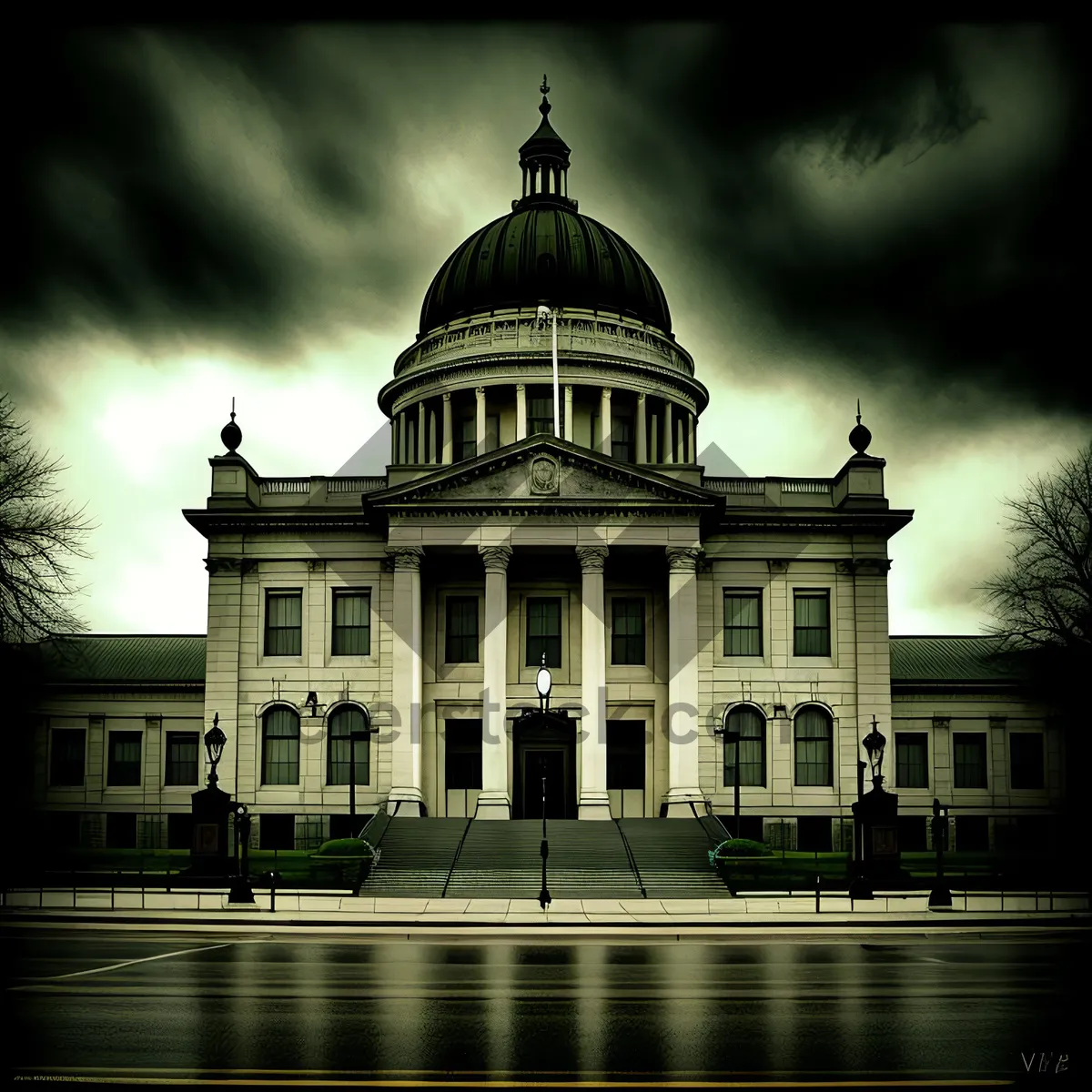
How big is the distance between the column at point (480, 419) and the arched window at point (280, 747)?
1698 centimetres

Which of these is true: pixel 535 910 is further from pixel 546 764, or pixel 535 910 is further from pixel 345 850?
pixel 546 764

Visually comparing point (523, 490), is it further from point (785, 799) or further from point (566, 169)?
point (566, 169)

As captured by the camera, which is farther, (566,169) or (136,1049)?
(566,169)

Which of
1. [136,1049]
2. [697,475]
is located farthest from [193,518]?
[136,1049]

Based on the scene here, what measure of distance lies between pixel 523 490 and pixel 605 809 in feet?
42.9

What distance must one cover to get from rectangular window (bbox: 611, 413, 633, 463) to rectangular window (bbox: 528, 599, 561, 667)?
512 inches

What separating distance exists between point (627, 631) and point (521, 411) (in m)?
14.5

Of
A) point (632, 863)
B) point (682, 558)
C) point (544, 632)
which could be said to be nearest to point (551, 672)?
point (544, 632)

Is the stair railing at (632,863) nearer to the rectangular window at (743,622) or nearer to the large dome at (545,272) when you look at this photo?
the rectangular window at (743,622)

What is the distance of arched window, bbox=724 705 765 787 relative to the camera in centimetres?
5803

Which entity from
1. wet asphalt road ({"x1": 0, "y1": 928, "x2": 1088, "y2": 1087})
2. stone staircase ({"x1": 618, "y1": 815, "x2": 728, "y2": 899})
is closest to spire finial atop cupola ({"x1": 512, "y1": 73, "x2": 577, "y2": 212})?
stone staircase ({"x1": 618, "y1": 815, "x2": 728, "y2": 899})

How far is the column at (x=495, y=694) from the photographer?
52875 millimetres

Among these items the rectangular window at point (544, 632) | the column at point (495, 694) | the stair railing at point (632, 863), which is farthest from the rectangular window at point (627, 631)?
the stair railing at point (632, 863)

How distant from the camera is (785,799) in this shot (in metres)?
57.7
